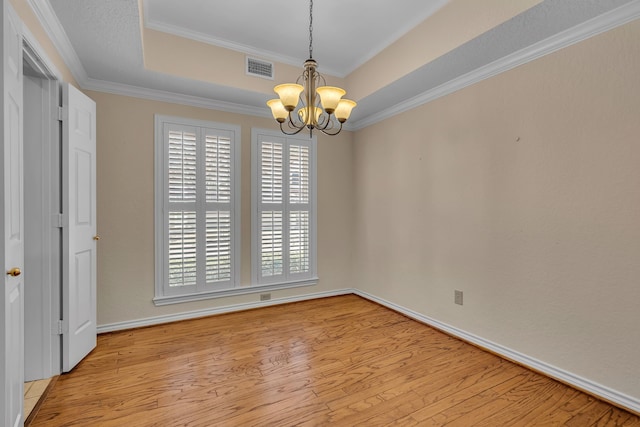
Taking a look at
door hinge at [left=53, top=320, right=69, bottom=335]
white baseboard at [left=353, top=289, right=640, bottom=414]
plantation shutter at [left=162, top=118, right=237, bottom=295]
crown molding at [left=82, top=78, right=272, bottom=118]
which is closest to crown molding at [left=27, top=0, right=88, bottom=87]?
crown molding at [left=82, top=78, right=272, bottom=118]

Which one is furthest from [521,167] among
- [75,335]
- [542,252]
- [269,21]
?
[75,335]

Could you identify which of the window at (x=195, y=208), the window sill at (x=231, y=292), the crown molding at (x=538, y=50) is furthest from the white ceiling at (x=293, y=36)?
the window sill at (x=231, y=292)

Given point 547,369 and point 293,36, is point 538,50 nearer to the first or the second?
point 293,36

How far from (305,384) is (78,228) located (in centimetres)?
225

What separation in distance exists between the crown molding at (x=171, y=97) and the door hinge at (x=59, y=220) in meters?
1.54

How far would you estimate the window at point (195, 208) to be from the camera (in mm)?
3420

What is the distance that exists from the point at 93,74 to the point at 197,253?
2.09 meters

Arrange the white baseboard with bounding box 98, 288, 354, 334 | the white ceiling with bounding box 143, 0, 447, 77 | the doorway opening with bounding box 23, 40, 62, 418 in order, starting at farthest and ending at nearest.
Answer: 1. the white baseboard with bounding box 98, 288, 354, 334
2. the white ceiling with bounding box 143, 0, 447, 77
3. the doorway opening with bounding box 23, 40, 62, 418

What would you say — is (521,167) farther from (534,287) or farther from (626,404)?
(626,404)

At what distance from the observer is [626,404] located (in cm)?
196

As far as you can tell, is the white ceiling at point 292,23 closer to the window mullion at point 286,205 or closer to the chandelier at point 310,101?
the chandelier at point 310,101

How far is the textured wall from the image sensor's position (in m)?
2.00

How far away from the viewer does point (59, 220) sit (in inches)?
92.2

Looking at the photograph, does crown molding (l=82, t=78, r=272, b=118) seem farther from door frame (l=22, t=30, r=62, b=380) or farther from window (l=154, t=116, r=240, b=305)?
door frame (l=22, t=30, r=62, b=380)
